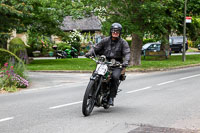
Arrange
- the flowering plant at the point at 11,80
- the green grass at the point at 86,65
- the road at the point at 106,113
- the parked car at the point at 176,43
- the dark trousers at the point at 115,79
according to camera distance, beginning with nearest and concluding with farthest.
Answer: the road at the point at 106,113
the dark trousers at the point at 115,79
the flowering plant at the point at 11,80
the green grass at the point at 86,65
the parked car at the point at 176,43

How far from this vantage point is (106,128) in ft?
23.0

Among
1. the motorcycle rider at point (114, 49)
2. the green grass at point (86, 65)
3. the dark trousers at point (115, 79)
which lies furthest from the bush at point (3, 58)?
the dark trousers at point (115, 79)

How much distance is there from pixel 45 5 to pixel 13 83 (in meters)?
13.0

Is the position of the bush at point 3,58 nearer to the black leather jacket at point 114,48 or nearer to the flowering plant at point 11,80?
the flowering plant at point 11,80

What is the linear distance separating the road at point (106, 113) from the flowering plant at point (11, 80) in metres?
0.69

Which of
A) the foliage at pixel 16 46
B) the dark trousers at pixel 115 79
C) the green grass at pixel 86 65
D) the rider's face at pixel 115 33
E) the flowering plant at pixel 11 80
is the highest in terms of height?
the rider's face at pixel 115 33

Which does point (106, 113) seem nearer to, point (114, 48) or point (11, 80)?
point (114, 48)

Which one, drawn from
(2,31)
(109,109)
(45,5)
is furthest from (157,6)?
(109,109)

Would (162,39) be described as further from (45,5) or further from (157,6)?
(45,5)

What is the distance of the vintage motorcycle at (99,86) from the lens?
783 centimetres

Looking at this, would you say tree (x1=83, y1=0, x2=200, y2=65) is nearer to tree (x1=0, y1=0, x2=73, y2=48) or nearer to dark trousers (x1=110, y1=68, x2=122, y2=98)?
tree (x1=0, y1=0, x2=73, y2=48)

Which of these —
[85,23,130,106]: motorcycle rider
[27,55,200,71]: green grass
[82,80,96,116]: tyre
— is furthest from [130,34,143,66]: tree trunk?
[82,80,96,116]: tyre

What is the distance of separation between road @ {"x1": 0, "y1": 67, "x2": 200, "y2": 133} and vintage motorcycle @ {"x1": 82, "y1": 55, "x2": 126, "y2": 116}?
23 centimetres

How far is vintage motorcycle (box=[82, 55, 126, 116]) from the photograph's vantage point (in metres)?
7.83
